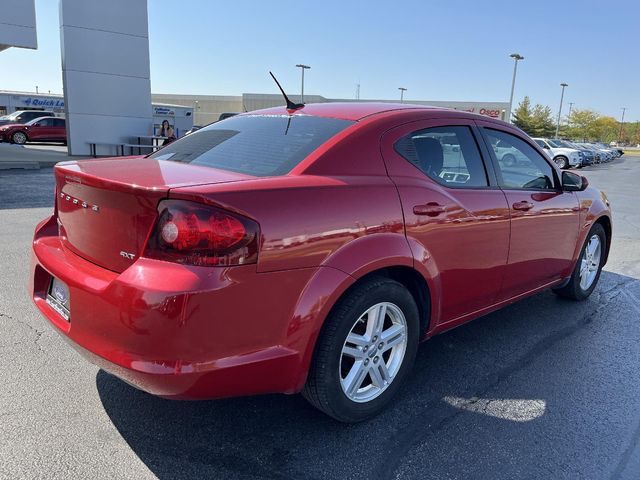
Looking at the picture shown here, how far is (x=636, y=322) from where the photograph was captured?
14.4 ft

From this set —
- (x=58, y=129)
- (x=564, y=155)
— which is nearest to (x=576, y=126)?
(x=564, y=155)

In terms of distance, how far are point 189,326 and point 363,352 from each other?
102 centimetres

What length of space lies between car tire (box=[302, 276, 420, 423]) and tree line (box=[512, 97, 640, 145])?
71408 millimetres

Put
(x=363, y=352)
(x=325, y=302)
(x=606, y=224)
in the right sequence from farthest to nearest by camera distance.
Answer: (x=606, y=224)
(x=363, y=352)
(x=325, y=302)

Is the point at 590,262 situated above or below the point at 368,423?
above

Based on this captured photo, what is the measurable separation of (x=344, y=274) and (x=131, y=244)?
0.96 metres

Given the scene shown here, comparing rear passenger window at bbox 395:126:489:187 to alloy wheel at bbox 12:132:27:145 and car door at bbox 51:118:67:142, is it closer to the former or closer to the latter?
car door at bbox 51:118:67:142

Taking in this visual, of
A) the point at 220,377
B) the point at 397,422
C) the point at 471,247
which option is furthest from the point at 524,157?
the point at 220,377

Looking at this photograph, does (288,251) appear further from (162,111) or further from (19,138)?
(162,111)

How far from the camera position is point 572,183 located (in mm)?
4215

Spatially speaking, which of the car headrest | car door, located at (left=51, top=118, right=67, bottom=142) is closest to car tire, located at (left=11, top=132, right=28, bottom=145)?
car door, located at (left=51, top=118, right=67, bottom=142)

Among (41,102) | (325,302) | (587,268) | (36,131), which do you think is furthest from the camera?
(41,102)

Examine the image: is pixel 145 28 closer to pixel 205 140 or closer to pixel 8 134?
pixel 8 134

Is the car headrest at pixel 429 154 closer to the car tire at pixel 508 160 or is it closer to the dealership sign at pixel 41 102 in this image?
the car tire at pixel 508 160
